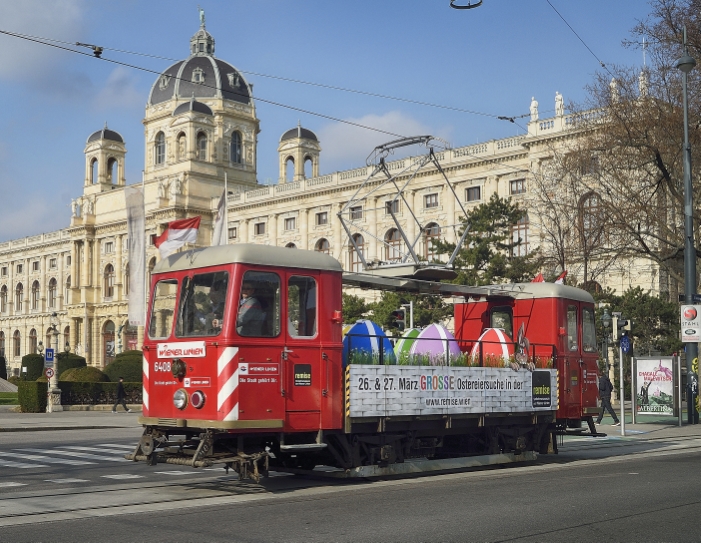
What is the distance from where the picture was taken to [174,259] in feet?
42.8

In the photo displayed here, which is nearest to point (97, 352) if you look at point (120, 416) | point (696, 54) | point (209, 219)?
point (209, 219)

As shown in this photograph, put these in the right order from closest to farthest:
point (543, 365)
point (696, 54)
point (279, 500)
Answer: point (279, 500)
point (543, 365)
point (696, 54)

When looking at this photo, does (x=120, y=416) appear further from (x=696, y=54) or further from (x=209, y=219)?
(x=209, y=219)

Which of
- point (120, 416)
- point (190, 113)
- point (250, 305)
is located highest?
point (190, 113)

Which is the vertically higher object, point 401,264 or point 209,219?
point 209,219

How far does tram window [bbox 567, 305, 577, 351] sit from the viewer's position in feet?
56.6

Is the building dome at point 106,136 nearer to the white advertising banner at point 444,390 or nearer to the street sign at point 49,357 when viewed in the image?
the street sign at point 49,357

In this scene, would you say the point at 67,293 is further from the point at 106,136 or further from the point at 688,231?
the point at 688,231

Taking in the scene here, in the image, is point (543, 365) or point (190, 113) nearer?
point (543, 365)

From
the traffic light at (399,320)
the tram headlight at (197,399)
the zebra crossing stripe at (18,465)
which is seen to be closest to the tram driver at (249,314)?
the tram headlight at (197,399)

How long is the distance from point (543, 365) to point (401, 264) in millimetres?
3466

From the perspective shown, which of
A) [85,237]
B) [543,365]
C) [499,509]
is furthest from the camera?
[85,237]

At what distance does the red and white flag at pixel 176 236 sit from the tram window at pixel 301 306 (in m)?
1.98

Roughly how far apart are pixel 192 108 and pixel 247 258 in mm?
A: 80397
